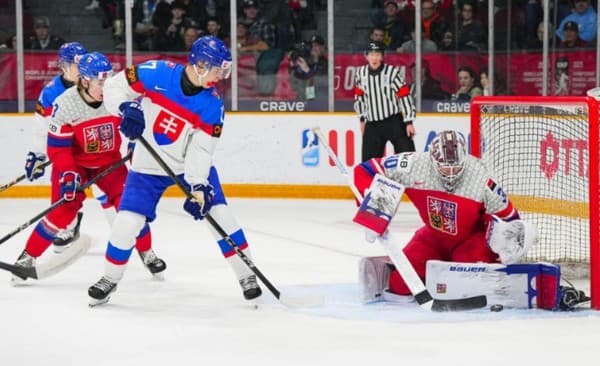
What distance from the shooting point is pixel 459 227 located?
4.90 meters

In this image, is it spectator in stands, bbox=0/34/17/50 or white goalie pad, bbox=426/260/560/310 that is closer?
white goalie pad, bbox=426/260/560/310

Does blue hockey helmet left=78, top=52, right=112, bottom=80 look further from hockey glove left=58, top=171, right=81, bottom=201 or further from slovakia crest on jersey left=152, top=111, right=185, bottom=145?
slovakia crest on jersey left=152, top=111, right=185, bottom=145

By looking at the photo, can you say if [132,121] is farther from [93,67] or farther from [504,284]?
[504,284]

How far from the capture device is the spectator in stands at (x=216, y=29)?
30.4 feet

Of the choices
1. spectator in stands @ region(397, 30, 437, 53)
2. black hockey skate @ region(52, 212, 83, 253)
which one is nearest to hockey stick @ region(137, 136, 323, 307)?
black hockey skate @ region(52, 212, 83, 253)

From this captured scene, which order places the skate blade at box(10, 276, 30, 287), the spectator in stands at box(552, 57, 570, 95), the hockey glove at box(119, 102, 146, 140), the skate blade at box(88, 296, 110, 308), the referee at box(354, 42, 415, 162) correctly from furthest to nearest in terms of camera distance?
the spectator in stands at box(552, 57, 570, 95) → the referee at box(354, 42, 415, 162) → the skate blade at box(10, 276, 30, 287) → the skate blade at box(88, 296, 110, 308) → the hockey glove at box(119, 102, 146, 140)

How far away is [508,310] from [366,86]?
3469 millimetres

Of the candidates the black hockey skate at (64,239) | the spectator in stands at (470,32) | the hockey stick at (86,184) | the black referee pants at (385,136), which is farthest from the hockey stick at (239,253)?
the spectator in stands at (470,32)

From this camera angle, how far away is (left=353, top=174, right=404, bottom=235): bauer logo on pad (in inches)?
187

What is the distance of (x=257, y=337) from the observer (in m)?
4.38

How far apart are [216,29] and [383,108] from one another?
1.88 meters

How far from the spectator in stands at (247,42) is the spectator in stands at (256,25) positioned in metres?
0.02

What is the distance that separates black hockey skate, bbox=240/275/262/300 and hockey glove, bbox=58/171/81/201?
0.87m

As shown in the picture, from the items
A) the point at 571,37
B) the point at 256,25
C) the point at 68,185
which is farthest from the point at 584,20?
the point at 68,185
